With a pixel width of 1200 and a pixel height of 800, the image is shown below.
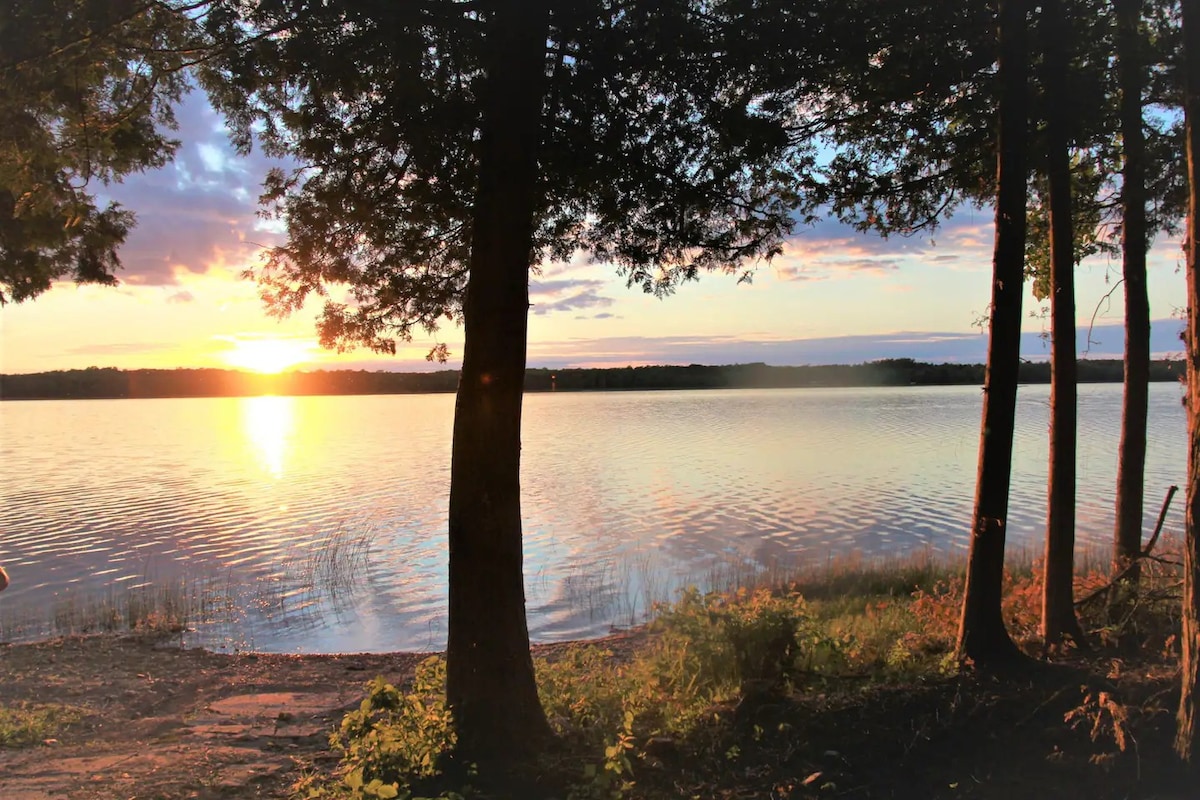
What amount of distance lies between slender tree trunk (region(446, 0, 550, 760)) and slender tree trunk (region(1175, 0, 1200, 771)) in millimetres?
3539

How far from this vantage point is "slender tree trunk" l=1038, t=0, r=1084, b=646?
247 inches

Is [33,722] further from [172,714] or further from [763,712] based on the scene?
[763,712]

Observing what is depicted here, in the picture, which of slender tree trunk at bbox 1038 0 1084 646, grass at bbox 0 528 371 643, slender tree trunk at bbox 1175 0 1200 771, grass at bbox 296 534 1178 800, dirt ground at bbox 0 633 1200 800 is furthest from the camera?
grass at bbox 0 528 371 643

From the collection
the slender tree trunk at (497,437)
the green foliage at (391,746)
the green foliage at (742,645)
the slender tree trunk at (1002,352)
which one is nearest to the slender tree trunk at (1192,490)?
the slender tree trunk at (1002,352)

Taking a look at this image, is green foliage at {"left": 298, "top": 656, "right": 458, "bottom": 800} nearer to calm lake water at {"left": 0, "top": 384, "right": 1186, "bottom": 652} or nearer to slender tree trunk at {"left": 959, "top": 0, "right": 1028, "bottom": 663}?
slender tree trunk at {"left": 959, "top": 0, "right": 1028, "bottom": 663}

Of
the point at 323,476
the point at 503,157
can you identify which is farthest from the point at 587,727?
the point at 323,476

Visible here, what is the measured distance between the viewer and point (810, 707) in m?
4.93

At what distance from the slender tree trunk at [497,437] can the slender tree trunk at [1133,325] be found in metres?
5.51

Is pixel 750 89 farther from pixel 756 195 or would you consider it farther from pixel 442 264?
pixel 442 264

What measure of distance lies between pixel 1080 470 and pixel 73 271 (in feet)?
84.8

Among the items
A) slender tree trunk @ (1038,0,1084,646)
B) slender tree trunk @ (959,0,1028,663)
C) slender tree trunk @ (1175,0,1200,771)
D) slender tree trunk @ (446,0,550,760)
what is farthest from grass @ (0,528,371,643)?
slender tree trunk @ (1175,0,1200,771)

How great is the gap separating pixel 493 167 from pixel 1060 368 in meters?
4.84

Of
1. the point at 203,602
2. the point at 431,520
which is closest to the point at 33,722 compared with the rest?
the point at 203,602

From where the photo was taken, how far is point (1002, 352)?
5750mm
